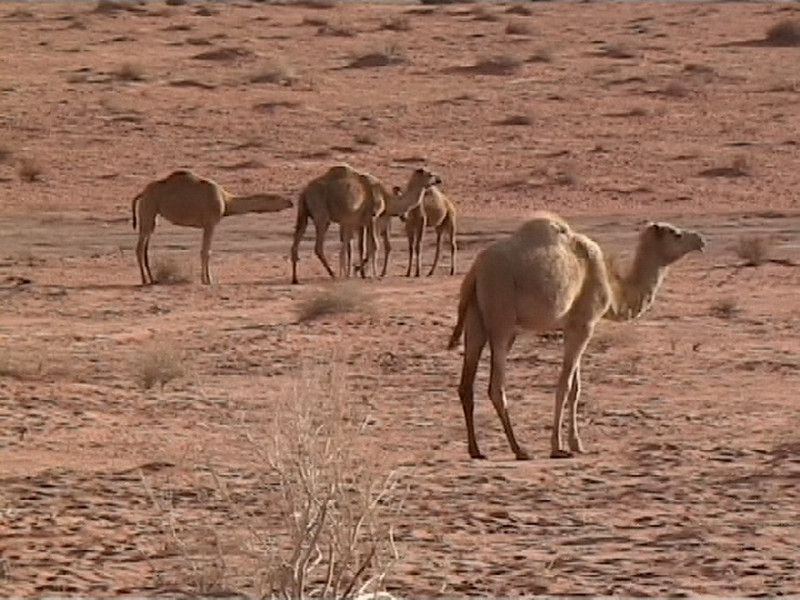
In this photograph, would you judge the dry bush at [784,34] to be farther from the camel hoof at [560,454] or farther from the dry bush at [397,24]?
the camel hoof at [560,454]

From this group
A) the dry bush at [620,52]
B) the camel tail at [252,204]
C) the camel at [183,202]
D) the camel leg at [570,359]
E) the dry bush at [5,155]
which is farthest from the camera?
the dry bush at [620,52]

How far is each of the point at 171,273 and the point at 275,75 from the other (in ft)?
59.4

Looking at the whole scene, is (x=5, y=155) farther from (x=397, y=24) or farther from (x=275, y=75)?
(x=397, y=24)

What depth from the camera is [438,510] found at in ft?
32.3

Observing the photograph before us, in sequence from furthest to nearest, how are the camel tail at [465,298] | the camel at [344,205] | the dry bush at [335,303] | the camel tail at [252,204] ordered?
the camel tail at [252,204] < the camel at [344,205] < the dry bush at [335,303] < the camel tail at [465,298]

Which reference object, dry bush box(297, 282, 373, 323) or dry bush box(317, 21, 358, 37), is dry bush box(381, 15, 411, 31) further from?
dry bush box(297, 282, 373, 323)

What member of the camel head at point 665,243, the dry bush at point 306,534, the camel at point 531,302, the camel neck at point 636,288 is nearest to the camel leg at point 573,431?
the camel at point 531,302

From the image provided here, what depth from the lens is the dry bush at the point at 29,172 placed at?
31891 mm

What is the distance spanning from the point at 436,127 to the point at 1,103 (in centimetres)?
794

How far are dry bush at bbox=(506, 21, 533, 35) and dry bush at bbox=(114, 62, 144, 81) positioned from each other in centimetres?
1061

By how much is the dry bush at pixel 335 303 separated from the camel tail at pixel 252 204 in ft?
12.8

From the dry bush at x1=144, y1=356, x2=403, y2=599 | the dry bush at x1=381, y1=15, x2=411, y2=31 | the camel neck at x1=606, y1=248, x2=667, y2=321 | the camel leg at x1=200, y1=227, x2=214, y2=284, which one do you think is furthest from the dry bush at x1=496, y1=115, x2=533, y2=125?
the dry bush at x1=144, y1=356, x2=403, y2=599

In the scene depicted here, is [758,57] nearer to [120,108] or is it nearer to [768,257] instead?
[120,108]

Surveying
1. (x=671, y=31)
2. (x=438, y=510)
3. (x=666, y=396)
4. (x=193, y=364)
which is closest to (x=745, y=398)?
(x=666, y=396)
